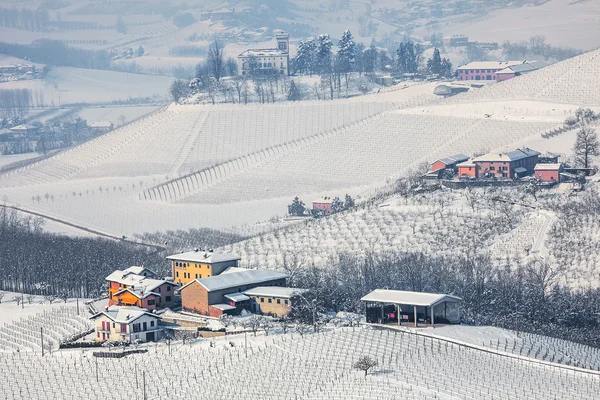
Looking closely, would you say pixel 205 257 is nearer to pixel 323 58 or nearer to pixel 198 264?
pixel 198 264

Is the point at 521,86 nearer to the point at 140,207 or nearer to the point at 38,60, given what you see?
the point at 140,207

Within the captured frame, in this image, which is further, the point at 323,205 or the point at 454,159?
the point at 323,205

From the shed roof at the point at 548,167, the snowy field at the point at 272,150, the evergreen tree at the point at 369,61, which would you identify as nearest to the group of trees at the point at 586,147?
the snowy field at the point at 272,150

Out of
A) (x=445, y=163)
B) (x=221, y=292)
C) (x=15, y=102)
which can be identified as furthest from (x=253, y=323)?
(x=15, y=102)

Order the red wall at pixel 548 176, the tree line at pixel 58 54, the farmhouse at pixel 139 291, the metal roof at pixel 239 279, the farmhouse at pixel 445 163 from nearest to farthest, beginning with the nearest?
the metal roof at pixel 239 279
the farmhouse at pixel 139 291
the red wall at pixel 548 176
the farmhouse at pixel 445 163
the tree line at pixel 58 54

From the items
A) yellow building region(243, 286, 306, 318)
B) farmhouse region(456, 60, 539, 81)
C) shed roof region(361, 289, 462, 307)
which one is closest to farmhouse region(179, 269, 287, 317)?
yellow building region(243, 286, 306, 318)

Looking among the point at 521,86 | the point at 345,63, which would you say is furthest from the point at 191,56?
the point at 521,86

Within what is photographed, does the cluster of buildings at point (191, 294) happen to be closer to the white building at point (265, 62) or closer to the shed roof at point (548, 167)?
the shed roof at point (548, 167)
